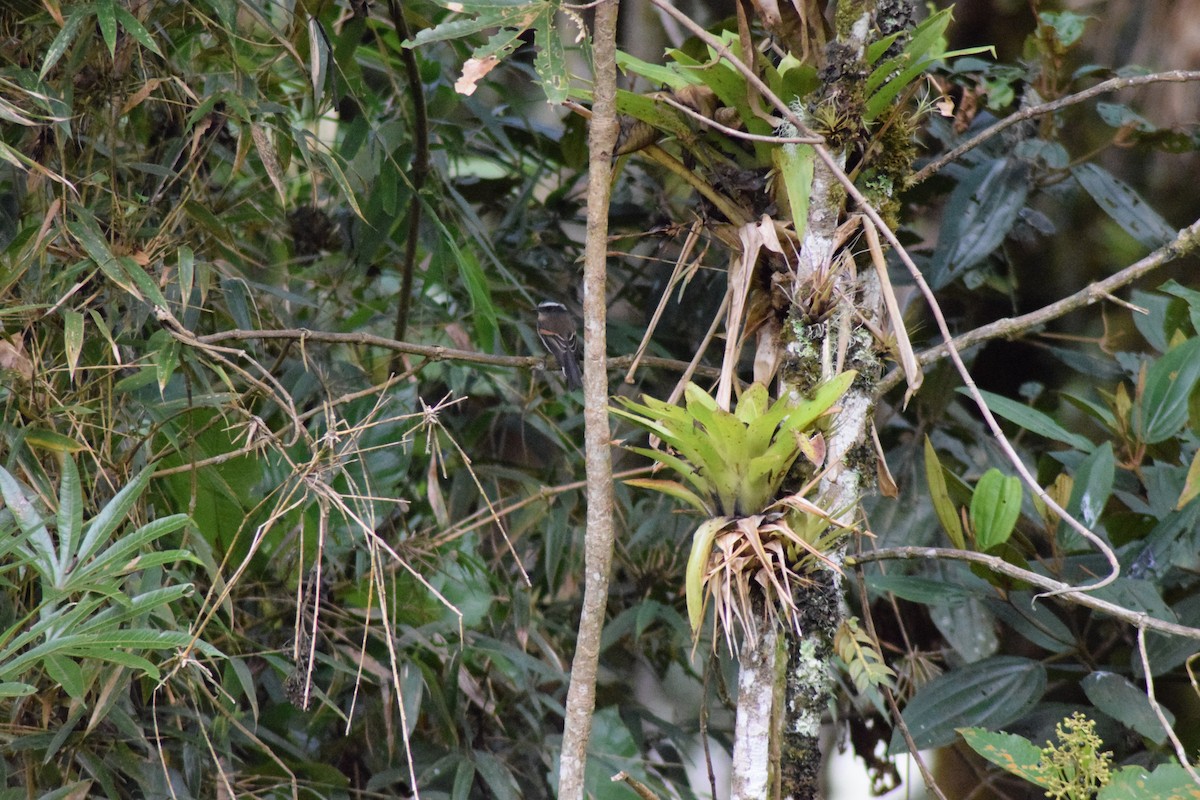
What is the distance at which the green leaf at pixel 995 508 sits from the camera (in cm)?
143

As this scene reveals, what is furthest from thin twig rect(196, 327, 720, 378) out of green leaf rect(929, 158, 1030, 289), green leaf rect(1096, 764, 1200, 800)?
green leaf rect(929, 158, 1030, 289)

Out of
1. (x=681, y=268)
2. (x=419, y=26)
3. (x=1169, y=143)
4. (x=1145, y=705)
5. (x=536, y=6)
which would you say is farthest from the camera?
(x=1169, y=143)

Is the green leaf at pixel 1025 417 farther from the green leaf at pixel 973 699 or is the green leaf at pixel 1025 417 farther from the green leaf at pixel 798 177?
the green leaf at pixel 798 177

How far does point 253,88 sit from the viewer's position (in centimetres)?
162

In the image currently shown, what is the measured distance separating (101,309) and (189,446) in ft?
0.85

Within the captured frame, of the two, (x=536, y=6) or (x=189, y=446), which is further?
(x=189, y=446)

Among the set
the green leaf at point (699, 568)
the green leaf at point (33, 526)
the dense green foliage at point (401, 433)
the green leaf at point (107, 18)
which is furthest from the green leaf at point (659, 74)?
the green leaf at point (33, 526)

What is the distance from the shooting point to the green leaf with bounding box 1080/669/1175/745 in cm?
152

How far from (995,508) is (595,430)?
689mm

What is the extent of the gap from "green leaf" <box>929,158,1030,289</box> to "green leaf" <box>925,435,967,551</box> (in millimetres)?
678

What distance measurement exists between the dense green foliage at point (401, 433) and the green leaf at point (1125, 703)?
0.01 metres

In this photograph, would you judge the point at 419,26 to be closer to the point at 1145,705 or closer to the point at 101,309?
the point at 101,309

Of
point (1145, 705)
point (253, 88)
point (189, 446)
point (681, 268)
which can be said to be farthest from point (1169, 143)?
point (189, 446)

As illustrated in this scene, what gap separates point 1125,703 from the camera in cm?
155
